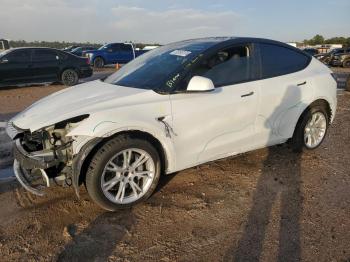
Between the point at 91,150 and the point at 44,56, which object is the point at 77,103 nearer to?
the point at 91,150

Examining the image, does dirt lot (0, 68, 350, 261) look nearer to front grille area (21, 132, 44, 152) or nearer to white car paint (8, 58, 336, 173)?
white car paint (8, 58, 336, 173)

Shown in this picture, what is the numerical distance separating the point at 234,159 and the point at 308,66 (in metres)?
1.62

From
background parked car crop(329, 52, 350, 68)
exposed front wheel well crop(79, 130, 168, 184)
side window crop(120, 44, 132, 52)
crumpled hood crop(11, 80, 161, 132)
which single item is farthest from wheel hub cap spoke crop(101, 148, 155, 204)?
background parked car crop(329, 52, 350, 68)

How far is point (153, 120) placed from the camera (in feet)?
A: 11.3

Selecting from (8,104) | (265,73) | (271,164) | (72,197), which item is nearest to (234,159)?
(271,164)

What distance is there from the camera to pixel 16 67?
39.8 feet

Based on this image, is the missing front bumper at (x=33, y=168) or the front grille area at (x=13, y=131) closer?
the missing front bumper at (x=33, y=168)

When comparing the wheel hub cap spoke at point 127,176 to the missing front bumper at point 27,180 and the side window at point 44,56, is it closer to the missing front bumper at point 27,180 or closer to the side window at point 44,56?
the missing front bumper at point 27,180

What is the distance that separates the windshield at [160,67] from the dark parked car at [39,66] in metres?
8.91

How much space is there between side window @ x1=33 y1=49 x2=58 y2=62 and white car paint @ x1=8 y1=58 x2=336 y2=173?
9.25 meters

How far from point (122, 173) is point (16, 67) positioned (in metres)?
10.3

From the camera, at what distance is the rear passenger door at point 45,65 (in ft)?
41.0

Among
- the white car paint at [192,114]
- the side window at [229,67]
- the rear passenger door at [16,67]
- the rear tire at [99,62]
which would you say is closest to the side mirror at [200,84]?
the white car paint at [192,114]

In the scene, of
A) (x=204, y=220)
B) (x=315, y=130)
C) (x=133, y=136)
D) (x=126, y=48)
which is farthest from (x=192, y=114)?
(x=126, y=48)
